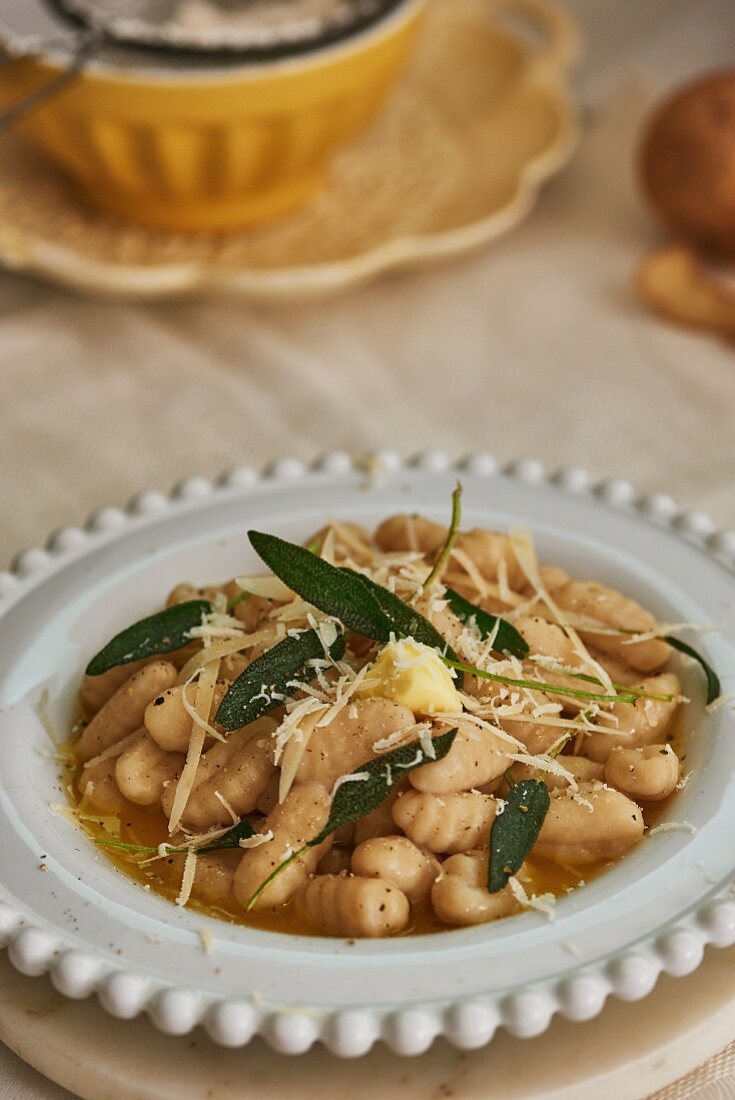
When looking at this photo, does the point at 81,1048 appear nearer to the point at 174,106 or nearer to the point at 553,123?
the point at 174,106

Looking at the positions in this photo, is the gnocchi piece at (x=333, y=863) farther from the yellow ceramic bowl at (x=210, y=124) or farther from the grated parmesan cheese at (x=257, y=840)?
the yellow ceramic bowl at (x=210, y=124)

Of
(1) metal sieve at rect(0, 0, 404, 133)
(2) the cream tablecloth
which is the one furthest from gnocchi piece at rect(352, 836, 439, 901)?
(1) metal sieve at rect(0, 0, 404, 133)

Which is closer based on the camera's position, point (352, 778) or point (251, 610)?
point (352, 778)

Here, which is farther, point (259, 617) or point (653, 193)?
point (653, 193)

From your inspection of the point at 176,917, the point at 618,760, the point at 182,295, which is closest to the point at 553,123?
the point at 182,295

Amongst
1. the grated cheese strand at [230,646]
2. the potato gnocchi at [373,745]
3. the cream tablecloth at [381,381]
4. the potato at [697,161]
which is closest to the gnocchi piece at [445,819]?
the potato gnocchi at [373,745]

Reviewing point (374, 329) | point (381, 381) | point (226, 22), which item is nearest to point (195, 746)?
point (381, 381)

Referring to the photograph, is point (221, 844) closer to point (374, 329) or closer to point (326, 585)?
point (326, 585)
